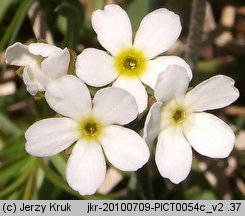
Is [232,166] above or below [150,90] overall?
below

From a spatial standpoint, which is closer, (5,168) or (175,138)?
(175,138)

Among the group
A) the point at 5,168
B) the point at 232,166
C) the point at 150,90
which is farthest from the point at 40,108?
the point at 232,166

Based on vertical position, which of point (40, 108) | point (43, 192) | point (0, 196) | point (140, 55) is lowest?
point (43, 192)

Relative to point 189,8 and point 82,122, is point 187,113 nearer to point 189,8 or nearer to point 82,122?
point 82,122

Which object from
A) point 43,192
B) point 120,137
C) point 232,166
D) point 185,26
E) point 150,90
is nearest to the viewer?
point 120,137

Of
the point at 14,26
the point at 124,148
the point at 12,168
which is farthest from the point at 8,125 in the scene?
the point at 124,148

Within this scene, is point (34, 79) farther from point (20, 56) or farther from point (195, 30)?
point (195, 30)
